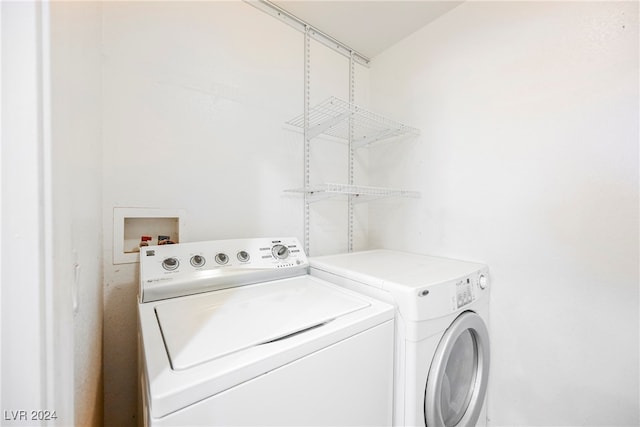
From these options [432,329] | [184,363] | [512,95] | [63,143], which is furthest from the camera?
[512,95]

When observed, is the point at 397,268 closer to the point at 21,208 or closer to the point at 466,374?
the point at 466,374

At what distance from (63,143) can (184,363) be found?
492 mm

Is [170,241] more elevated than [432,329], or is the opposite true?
[170,241]

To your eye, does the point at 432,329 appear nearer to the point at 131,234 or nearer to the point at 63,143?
the point at 63,143

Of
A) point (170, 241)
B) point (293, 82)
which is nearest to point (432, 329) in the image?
point (170, 241)

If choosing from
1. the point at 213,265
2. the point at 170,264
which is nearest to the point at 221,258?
the point at 213,265

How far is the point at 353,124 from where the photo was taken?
1.79m

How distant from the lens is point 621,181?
94cm

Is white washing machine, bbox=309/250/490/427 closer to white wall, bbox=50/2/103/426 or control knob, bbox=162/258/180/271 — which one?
control knob, bbox=162/258/180/271

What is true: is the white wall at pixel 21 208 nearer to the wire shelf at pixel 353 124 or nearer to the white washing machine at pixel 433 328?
the white washing machine at pixel 433 328

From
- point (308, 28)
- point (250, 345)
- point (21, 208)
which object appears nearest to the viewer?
point (21, 208)

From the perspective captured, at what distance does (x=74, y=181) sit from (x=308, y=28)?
5.35 ft

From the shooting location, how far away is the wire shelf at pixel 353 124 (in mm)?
1514

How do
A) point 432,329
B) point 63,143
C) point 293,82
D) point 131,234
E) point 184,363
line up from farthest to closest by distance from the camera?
1. point 293,82
2. point 131,234
3. point 432,329
4. point 184,363
5. point 63,143
